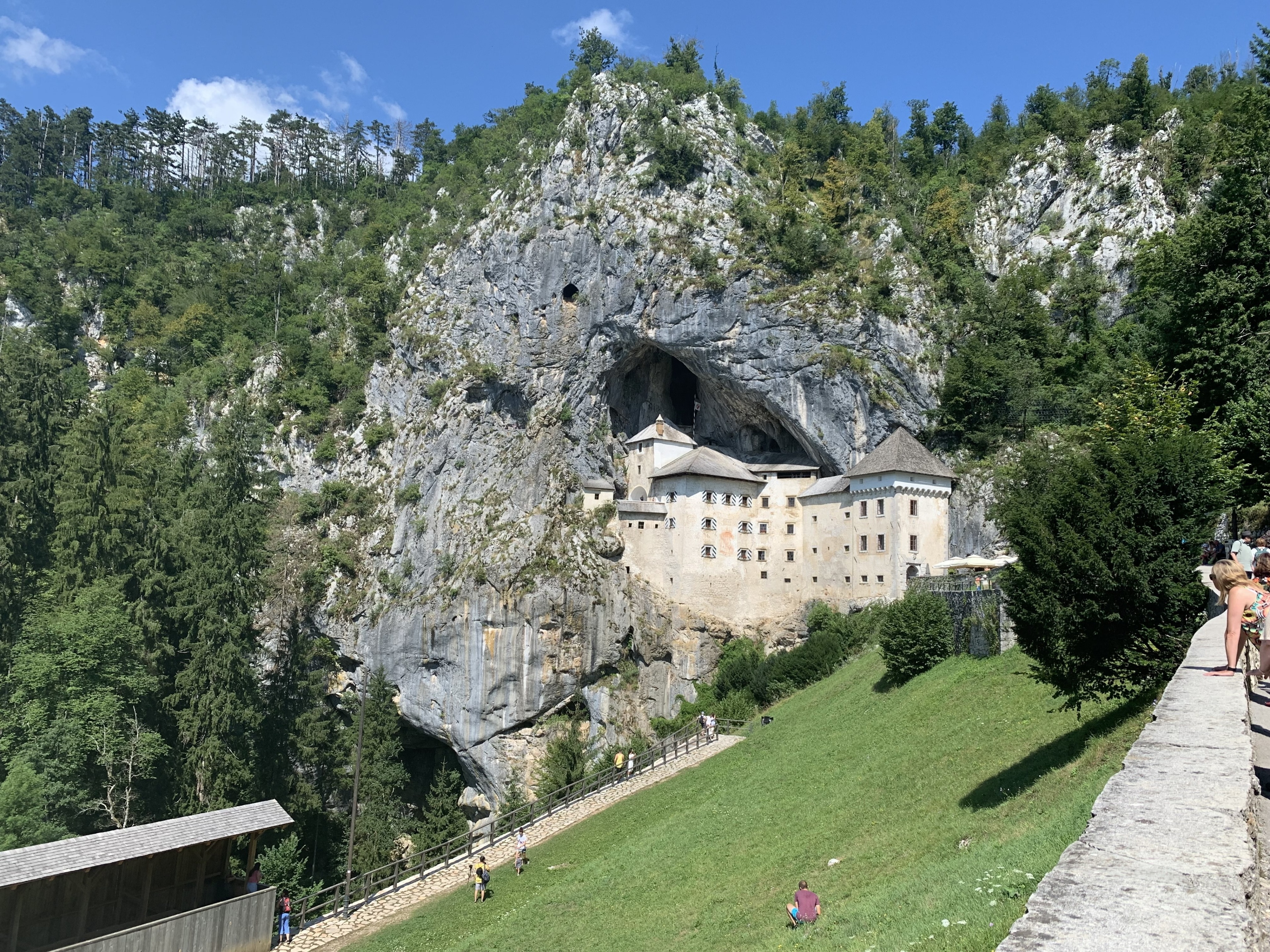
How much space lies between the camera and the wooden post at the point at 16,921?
16234mm

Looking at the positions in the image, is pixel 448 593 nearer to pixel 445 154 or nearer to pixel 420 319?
pixel 420 319

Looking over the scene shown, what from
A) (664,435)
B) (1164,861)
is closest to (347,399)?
(664,435)

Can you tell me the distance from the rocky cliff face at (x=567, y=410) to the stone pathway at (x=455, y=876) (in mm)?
14414

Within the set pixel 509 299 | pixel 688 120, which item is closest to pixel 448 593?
pixel 509 299

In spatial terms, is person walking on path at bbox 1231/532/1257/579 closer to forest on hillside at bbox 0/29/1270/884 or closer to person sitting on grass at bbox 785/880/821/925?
forest on hillside at bbox 0/29/1270/884

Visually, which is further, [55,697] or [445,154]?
[445,154]

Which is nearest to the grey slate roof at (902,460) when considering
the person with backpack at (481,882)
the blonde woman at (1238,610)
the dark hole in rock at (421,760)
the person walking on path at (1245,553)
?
the person walking on path at (1245,553)

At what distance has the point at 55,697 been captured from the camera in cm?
→ 3058

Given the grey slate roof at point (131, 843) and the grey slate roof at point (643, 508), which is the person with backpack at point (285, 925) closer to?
the grey slate roof at point (131, 843)

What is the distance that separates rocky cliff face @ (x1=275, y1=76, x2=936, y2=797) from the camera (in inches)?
1813

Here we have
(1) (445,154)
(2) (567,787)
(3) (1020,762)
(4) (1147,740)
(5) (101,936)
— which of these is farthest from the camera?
(1) (445,154)

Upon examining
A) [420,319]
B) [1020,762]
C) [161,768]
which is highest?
[420,319]

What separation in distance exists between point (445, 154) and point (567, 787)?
85383mm

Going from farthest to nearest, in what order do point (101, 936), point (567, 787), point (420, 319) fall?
1. point (420, 319)
2. point (567, 787)
3. point (101, 936)
